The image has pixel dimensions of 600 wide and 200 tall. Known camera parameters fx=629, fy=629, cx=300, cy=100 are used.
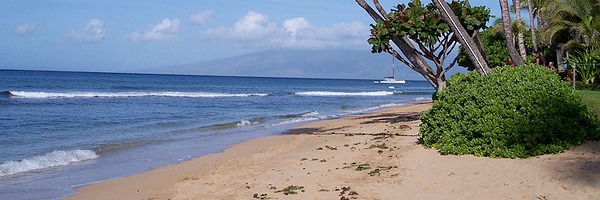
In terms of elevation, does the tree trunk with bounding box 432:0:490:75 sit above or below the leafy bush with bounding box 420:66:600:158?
above

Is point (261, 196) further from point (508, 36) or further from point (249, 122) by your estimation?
point (249, 122)

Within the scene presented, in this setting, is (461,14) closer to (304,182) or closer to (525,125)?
(525,125)

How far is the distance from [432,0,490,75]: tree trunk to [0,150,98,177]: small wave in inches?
309

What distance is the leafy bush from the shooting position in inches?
345

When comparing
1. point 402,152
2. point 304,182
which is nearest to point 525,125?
point 402,152

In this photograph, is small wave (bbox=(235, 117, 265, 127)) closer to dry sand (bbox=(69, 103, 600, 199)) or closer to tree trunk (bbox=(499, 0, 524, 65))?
dry sand (bbox=(69, 103, 600, 199))

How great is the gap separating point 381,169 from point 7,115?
792 inches

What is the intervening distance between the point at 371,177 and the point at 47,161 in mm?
6646

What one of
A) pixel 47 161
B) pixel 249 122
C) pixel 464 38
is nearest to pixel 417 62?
pixel 464 38

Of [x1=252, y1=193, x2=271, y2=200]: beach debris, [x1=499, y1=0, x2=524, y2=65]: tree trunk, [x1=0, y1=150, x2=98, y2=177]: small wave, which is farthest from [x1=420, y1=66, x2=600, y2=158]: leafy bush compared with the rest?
[x1=0, y1=150, x2=98, y2=177]: small wave

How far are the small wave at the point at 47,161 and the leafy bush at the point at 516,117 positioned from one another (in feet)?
23.5

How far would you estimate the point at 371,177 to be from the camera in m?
8.84

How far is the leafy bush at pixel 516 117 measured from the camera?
8.77m

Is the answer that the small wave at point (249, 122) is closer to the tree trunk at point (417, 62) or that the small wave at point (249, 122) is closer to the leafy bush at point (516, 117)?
the tree trunk at point (417, 62)
